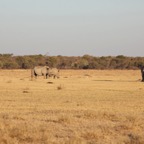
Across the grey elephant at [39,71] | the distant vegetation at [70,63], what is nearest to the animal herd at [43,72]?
the grey elephant at [39,71]

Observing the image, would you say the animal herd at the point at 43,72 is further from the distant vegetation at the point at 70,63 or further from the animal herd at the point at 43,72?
the distant vegetation at the point at 70,63

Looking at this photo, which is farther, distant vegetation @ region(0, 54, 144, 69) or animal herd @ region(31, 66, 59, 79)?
distant vegetation @ region(0, 54, 144, 69)

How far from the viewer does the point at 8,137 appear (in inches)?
430

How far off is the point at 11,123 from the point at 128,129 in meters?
3.19

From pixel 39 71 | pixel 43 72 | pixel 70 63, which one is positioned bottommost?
pixel 43 72

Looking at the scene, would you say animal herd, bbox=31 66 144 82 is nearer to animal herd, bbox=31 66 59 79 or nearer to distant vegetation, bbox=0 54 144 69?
animal herd, bbox=31 66 59 79

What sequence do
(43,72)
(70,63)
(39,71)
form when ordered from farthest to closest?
(70,63), (43,72), (39,71)

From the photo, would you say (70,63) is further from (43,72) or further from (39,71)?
(39,71)

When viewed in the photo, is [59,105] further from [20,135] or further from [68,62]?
[68,62]

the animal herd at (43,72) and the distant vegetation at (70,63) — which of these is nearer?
the animal herd at (43,72)

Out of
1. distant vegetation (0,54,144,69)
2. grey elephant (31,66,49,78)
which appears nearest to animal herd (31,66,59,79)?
grey elephant (31,66,49,78)

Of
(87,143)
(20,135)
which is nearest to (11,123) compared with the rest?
(20,135)

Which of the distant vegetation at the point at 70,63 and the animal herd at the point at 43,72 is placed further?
the distant vegetation at the point at 70,63

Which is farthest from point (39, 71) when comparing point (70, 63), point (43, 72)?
point (70, 63)
